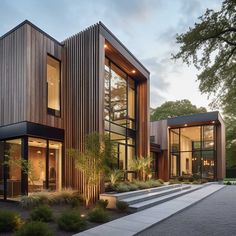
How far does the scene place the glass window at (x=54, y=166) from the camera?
11762mm

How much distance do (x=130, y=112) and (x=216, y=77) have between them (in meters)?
8.74

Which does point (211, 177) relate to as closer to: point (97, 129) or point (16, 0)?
point (97, 129)

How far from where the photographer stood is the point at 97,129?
37.9 feet

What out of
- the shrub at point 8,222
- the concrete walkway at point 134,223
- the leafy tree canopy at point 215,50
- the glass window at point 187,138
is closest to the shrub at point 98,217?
the concrete walkway at point 134,223

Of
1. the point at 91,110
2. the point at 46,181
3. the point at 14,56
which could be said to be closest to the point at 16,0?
the point at 14,56

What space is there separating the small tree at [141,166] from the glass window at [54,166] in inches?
197

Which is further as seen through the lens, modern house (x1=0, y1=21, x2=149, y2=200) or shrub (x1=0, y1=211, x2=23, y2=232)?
modern house (x1=0, y1=21, x2=149, y2=200)

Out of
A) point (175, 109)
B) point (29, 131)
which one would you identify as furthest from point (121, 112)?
point (175, 109)

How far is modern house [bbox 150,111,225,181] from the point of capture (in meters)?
24.7

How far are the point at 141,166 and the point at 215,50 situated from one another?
29.6 feet

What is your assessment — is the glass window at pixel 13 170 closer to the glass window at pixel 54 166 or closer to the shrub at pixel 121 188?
the glass window at pixel 54 166

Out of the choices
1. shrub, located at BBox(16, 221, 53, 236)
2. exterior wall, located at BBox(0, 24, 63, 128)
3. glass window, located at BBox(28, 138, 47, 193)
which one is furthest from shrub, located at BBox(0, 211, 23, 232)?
exterior wall, located at BBox(0, 24, 63, 128)

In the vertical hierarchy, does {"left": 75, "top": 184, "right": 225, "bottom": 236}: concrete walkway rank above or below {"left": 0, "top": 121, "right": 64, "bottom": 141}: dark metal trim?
below

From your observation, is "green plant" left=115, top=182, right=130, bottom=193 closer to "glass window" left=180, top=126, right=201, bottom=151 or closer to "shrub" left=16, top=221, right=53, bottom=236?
"shrub" left=16, top=221, right=53, bottom=236
